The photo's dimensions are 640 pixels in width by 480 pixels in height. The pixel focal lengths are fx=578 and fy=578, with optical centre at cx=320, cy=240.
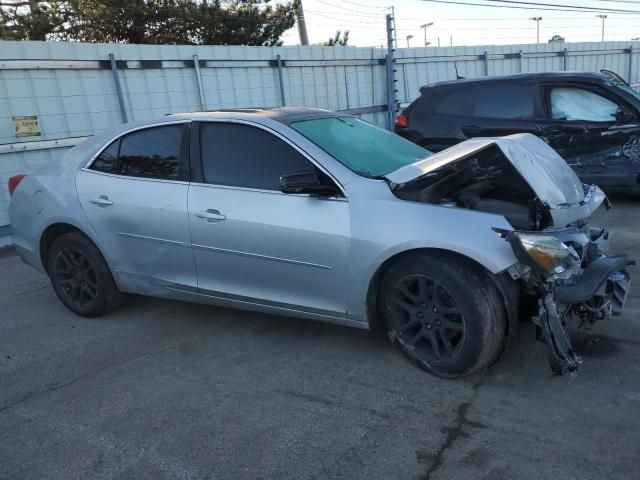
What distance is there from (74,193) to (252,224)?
1.72 m

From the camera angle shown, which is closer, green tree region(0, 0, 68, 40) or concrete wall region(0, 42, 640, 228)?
concrete wall region(0, 42, 640, 228)

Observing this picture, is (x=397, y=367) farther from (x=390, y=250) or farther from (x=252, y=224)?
(x=252, y=224)

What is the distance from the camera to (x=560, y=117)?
7.58 meters

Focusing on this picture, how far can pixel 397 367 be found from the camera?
3.60 metres

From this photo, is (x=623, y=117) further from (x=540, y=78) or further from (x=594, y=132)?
(x=540, y=78)

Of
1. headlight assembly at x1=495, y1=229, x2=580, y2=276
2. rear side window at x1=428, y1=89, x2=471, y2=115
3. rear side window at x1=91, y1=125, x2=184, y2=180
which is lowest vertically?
headlight assembly at x1=495, y1=229, x2=580, y2=276

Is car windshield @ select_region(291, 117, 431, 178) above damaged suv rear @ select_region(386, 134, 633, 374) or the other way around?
above

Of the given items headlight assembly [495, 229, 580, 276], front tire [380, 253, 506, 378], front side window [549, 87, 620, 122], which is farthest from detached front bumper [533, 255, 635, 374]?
front side window [549, 87, 620, 122]

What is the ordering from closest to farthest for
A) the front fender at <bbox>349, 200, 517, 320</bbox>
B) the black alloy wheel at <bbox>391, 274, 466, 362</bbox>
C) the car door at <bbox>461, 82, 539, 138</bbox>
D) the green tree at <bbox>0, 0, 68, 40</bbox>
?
the front fender at <bbox>349, 200, 517, 320</bbox> → the black alloy wheel at <bbox>391, 274, 466, 362</bbox> → the car door at <bbox>461, 82, 539, 138</bbox> → the green tree at <bbox>0, 0, 68, 40</bbox>

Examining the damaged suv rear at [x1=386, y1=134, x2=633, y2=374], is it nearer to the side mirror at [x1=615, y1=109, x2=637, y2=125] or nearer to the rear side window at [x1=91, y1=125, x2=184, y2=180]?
the rear side window at [x1=91, y1=125, x2=184, y2=180]

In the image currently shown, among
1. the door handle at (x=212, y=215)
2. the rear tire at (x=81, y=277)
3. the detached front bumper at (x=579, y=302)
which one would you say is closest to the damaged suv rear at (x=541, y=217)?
the detached front bumper at (x=579, y=302)

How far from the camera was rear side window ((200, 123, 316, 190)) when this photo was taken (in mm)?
3764

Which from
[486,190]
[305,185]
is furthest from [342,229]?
[486,190]

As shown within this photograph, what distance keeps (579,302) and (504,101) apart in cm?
540
